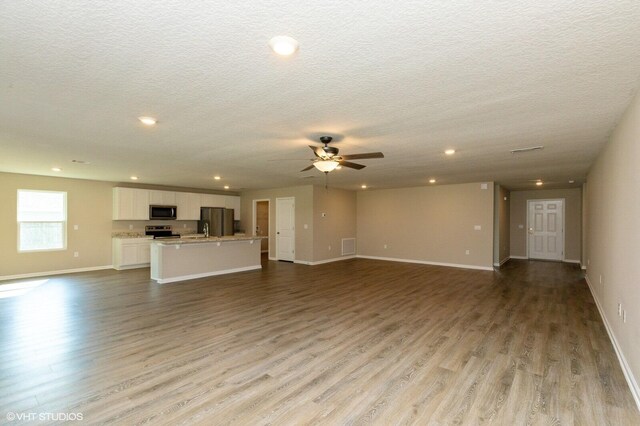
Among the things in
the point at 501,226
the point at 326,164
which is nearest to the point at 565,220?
the point at 501,226

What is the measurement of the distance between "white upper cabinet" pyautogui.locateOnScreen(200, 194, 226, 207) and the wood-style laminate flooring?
4.61m

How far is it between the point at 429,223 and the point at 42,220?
9712 mm

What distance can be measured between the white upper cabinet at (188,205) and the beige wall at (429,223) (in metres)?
5.18

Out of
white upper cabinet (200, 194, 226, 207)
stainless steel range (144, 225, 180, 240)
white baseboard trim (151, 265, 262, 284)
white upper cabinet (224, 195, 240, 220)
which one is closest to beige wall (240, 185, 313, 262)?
white upper cabinet (224, 195, 240, 220)

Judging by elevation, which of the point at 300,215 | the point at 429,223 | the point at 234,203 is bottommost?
the point at 429,223

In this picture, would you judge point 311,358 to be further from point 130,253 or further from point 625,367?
point 130,253

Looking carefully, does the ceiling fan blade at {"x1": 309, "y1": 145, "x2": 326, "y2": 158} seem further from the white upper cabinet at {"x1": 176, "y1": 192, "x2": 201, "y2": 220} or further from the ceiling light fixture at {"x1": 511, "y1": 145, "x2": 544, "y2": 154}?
the white upper cabinet at {"x1": 176, "y1": 192, "x2": 201, "y2": 220}

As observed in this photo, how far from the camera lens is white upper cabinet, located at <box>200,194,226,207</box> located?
9758 millimetres

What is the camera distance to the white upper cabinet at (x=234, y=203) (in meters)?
10.4

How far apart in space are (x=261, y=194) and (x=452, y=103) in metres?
8.18

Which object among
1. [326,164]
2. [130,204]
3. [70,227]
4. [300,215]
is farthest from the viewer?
[300,215]

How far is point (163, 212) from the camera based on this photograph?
28.7 feet

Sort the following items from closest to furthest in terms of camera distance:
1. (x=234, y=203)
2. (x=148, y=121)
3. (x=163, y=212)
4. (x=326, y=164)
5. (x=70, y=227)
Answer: (x=148, y=121) → (x=326, y=164) → (x=70, y=227) → (x=163, y=212) → (x=234, y=203)

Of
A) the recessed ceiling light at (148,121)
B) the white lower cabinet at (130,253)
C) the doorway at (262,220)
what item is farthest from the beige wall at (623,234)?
the white lower cabinet at (130,253)
